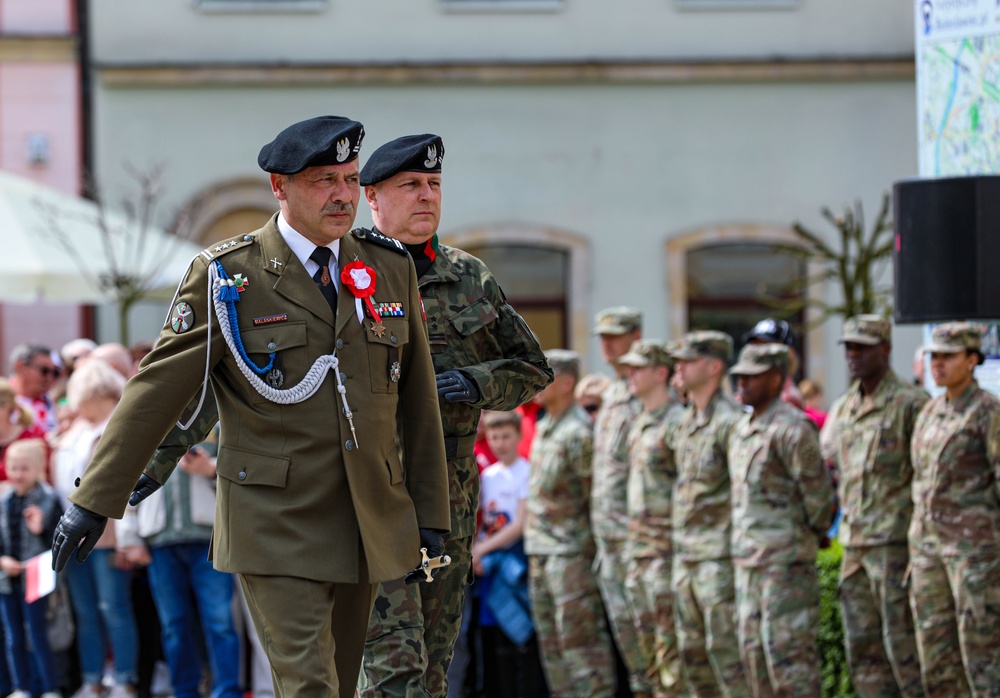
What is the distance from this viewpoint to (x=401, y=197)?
5969 millimetres

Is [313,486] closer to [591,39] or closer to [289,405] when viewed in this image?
[289,405]

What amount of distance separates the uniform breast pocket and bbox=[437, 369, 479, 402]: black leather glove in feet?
1.49

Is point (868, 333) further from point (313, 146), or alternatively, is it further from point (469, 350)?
point (313, 146)

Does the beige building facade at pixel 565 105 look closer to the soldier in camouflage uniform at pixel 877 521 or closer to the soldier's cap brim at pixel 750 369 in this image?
the soldier in camouflage uniform at pixel 877 521

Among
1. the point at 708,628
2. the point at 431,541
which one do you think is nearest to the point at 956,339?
the point at 708,628

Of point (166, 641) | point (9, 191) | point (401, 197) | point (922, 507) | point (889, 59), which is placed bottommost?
point (166, 641)

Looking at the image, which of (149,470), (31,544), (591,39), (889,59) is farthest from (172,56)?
(149,470)

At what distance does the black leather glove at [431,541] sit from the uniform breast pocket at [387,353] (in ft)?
1.44

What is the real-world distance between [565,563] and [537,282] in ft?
31.7

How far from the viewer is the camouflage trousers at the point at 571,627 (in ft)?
31.7

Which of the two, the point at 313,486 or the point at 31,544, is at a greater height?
the point at 313,486

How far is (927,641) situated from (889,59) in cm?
1146

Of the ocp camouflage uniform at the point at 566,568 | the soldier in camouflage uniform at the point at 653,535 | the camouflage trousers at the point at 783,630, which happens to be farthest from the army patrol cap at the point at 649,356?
the camouflage trousers at the point at 783,630

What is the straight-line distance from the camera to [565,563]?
32.1 feet
